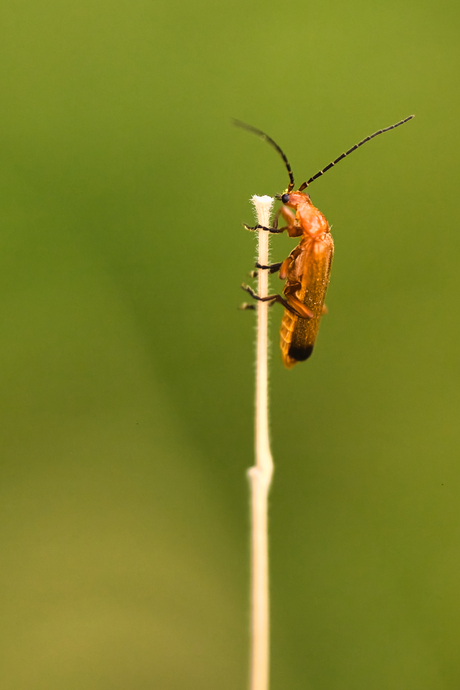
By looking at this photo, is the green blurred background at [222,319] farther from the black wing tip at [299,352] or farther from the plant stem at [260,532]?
the plant stem at [260,532]

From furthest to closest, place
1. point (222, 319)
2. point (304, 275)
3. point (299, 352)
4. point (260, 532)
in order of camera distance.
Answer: point (222, 319) → point (299, 352) → point (304, 275) → point (260, 532)

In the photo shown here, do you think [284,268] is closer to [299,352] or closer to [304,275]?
[304,275]

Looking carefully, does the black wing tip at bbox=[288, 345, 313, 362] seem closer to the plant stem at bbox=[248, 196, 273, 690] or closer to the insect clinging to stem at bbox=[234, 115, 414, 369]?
the insect clinging to stem at bbox=[234, 115, 414, 369]

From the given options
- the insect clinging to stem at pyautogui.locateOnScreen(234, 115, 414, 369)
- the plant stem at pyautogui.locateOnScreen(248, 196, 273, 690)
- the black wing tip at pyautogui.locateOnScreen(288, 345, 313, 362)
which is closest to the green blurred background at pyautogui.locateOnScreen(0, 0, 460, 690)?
the insect clinging to stem at pyautogui.locateOnScreen(234, 115, 414, 369)

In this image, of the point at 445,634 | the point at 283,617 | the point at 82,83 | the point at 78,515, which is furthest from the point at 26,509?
the point at 82,83

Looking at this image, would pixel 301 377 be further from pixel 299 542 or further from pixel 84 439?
pixel 84 439

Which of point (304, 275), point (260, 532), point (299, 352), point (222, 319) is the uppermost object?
point (222, 319)

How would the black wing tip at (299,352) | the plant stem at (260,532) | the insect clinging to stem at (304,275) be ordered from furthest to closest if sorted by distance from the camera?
the black wing tip at (299,352), the insect clinging to stem at (304,275), the plant stem at (260,532)

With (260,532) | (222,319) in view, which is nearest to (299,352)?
(260,532)

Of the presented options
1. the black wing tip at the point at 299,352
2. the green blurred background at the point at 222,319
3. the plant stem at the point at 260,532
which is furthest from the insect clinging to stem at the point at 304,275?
the green blurred background at the point at 222,319
